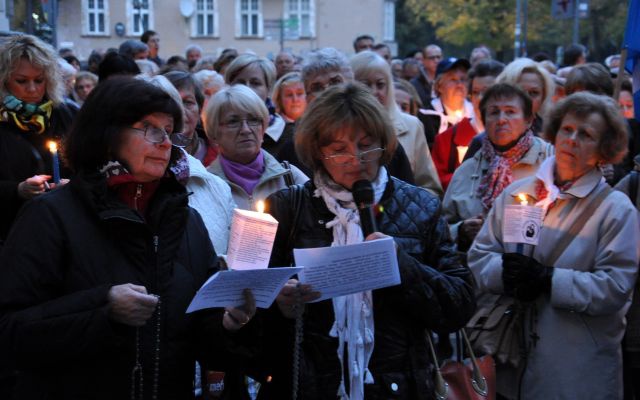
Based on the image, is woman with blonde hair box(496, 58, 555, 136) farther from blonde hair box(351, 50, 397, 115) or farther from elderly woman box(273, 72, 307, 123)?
elderly woman box(273, 72, 307, 123)

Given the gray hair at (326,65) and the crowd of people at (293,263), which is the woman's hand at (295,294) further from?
the gray hair at (326,65)

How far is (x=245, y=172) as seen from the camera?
5.29 m

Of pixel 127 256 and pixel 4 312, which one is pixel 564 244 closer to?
pixel 127 256

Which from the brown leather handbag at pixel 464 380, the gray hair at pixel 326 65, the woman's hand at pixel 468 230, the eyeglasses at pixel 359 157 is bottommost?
the brown leather handbag at pixel 464 380

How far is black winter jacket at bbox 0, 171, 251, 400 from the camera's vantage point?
3061mm

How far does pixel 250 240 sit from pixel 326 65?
445 cm

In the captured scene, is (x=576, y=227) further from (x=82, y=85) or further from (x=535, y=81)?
(x=82, y=85)

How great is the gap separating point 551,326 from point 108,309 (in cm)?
257

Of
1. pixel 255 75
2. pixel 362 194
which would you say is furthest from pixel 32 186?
pixel 255 75

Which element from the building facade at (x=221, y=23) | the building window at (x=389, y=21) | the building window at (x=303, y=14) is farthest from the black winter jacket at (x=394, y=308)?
the building window at (x=389, y=21)

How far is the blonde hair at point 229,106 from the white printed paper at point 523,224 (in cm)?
187

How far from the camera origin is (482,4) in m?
40.8

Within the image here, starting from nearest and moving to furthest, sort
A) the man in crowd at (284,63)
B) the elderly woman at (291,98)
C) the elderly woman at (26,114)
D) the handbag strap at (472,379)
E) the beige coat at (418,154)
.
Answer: the handbag strap at (472,379), the elderly woman at (26,114), the beige coat at (418,154), the elderly woman at (291,98), the man in crowd at (284,63)

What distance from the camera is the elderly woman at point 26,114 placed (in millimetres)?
5629
